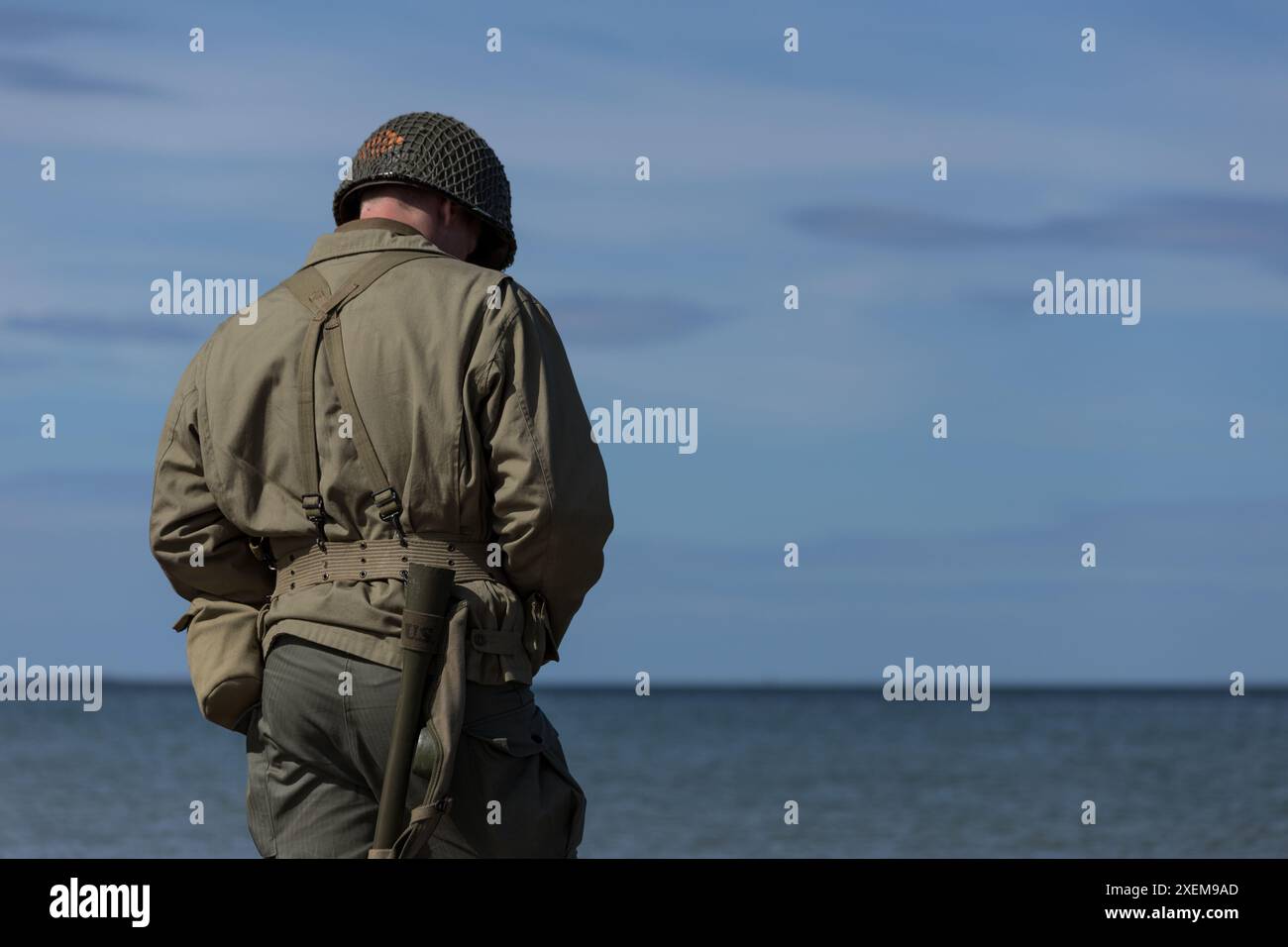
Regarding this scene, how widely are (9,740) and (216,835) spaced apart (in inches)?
810

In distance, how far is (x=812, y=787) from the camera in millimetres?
26500

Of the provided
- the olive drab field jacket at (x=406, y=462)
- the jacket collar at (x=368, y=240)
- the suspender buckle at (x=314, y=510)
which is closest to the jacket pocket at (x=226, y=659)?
Answer: the olive drab field jacket at (x=406, y=462)

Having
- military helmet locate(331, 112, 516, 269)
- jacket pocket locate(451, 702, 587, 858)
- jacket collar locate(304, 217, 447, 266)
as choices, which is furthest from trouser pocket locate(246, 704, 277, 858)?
military helmet locate(331, 112, 516, 269)

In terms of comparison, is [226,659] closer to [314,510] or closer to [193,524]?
[193,524]

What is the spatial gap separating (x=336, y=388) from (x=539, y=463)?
1.47 feet

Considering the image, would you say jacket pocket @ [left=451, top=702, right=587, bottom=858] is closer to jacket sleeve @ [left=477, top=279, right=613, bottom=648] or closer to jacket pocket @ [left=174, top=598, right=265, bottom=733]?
jacket sleeve @ [left=477, top=279, right=613, bottom=648]

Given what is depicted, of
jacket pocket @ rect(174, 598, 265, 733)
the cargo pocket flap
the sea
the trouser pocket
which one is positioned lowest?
the sea

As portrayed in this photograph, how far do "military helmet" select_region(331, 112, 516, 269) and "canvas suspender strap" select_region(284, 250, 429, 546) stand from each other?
0.66ft

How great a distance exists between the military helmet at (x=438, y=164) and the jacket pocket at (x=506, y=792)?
1130mm

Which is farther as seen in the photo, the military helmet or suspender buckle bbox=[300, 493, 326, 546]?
the military helmet

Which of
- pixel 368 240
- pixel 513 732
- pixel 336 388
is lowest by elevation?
pixel 513 732

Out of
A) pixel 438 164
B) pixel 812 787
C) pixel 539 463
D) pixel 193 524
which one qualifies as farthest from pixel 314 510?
pixel 812 787

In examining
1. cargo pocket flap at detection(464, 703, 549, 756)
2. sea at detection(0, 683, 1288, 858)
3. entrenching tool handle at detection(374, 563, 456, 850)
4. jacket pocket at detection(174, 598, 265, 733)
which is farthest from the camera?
sea at detection(0, 683, 1288, 858)

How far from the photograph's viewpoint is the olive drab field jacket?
362 centimetres
